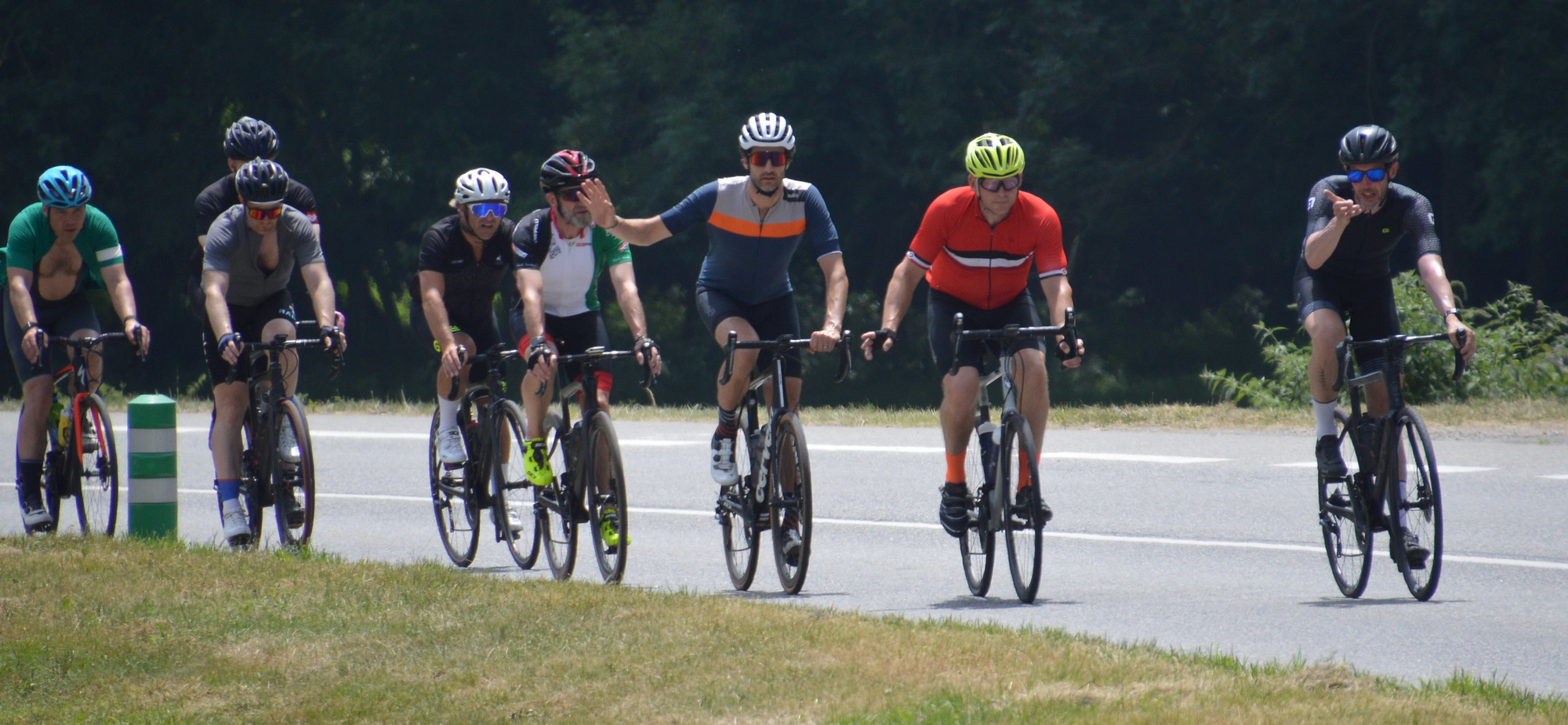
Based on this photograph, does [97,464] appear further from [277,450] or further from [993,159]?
[993,159]

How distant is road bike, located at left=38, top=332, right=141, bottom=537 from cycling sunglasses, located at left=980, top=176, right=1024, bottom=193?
15.3 ft

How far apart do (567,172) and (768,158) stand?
953 millimetres

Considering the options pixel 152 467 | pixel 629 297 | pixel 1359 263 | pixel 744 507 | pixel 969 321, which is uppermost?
pixel 1359 263

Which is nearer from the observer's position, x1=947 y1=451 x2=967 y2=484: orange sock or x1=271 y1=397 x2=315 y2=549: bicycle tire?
x1=947 y1=451 x2=967 y2=484: orange sock

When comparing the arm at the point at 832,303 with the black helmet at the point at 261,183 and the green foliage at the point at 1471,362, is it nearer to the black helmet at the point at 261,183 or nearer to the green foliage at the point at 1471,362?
the black helmet at the point at 261,183

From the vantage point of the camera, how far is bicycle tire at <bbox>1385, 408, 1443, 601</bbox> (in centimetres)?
714

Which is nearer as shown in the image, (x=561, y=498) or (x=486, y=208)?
(x=561, y=498)

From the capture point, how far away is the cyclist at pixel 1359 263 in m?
7.32

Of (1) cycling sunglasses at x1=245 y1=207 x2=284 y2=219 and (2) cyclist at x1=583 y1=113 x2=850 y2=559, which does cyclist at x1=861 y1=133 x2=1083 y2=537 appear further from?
(1) cycling sunglasses at x1=245 y1=207 x2=284 y2=219

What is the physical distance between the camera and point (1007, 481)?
282 inches

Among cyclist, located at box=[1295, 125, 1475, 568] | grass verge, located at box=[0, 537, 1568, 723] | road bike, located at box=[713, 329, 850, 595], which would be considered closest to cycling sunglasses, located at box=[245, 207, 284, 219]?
grass verge, located at box=[0, 537, 1568, 723]

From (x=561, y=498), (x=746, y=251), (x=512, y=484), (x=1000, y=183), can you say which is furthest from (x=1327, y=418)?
(x=512, y=484)

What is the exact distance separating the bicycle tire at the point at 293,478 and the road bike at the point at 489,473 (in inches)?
26.1

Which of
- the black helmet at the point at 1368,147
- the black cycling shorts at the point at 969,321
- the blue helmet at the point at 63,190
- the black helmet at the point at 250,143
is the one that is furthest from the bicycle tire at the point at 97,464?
the black helmet at the point at 1368,147
